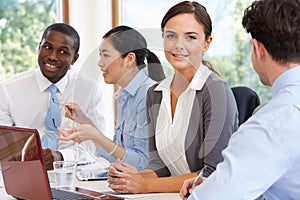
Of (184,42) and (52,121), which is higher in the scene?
(184,42)

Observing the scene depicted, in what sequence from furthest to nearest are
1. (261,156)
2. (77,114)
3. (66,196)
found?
(77,114)
(66,196)
(261,156)

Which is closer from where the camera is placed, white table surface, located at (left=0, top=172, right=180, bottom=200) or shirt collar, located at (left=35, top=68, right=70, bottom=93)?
white table surface, located at (left=0, top=172, right=180, bottom=200)

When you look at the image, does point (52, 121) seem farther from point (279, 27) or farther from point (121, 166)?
point (279, 27)

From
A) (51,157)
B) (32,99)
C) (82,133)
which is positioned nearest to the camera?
(82,133)

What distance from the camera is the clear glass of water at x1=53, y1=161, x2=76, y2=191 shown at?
193cm

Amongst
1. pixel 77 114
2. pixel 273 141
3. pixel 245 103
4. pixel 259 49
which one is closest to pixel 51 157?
pixel 77 114

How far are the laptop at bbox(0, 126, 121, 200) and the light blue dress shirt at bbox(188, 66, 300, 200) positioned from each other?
1.83 ft

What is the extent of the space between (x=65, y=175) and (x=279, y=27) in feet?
3.24

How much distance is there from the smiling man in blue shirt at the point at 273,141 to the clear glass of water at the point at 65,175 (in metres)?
0.80

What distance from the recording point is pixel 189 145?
1.98 m

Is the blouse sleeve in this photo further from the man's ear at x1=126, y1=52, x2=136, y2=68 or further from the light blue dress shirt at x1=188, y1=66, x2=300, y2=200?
the light blue dress shirt at x1=188, y1=66, x2=300, y2=200

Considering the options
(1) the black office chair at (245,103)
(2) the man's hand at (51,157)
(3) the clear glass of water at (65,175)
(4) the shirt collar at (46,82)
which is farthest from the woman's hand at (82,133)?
(4) the shirt collar at (46,82)

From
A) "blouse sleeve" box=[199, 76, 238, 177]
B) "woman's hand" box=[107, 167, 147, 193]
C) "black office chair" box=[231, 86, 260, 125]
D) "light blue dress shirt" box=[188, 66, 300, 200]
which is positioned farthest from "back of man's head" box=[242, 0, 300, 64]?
"black office chair" box=[231, 86, 260, 125]

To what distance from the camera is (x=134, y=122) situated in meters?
2.08
